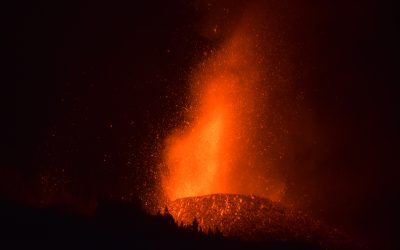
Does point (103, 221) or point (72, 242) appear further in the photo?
point (103, 221)

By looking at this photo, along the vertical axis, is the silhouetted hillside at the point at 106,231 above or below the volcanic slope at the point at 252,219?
below

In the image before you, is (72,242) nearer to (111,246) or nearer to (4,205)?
(111,246)

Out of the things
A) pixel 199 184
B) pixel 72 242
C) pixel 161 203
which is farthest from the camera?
pixel 199 184

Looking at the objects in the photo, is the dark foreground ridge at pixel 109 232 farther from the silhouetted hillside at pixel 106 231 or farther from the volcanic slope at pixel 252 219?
the volcanic slope at pixel 252 219

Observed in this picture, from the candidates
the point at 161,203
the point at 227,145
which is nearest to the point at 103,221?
the point at 161,203

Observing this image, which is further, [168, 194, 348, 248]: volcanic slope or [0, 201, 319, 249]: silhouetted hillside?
[168, 194, 348, 248]: volcanic slope

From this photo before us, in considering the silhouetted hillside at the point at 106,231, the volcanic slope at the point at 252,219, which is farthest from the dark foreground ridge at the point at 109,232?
the volcanic slope at the point at 252,219

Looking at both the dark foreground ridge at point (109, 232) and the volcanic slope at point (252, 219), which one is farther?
the volcanic slope at point (252, 219)

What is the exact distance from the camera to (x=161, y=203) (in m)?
26.9

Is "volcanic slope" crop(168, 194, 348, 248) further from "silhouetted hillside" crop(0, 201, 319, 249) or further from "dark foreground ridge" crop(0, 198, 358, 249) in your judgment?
"silhouetted hillside" crop(0, 201, 319, 249)

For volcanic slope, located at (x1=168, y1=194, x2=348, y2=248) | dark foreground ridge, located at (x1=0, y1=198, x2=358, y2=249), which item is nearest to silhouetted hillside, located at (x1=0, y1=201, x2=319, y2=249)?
dark foreground ridge, located at (x1=0, y1=198, x2=358, y2=249)

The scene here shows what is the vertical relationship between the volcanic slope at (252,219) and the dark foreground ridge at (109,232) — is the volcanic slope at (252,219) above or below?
above

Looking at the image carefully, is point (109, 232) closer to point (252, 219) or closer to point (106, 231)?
point (106, 231)

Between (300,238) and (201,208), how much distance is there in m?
4.65
